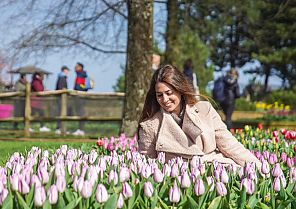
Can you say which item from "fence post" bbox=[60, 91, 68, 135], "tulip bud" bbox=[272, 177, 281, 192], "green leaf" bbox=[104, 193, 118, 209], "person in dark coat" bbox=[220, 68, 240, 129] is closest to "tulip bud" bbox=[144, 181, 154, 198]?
"green leaf" bbox=[104, 193, 118, 209]

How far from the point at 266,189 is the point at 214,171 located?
363mm

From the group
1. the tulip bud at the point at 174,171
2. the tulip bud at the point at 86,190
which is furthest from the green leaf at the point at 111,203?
the tulip bud at the point at 174,171

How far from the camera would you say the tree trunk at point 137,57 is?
11.8 m

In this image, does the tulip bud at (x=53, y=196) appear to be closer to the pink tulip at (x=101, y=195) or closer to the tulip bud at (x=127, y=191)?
the pink tulip at (x=101, y=195)

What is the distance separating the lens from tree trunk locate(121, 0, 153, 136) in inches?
464

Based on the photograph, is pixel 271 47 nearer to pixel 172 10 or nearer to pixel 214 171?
pixel 172 10

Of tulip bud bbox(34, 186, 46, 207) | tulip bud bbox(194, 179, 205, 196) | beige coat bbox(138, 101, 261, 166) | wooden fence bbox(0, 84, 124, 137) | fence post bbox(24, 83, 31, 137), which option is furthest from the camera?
wooden fence bbox(0, 84, 124, 137)

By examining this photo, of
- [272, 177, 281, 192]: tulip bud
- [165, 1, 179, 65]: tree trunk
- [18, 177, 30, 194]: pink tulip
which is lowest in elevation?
[272, 177, 281, 192]: tulip bud

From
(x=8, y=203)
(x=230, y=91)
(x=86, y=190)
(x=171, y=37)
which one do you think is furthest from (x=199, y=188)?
(x=171, y=37)

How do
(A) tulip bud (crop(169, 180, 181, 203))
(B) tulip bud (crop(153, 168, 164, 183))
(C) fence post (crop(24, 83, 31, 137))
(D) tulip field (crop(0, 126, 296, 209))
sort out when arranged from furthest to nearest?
(C) fence post (crop(24, 83, 31, 137)), (B) tulip bud (crop(153, 168, 164, 183)), (A) tulip bud (crop(169, 180, 181, 203)), (D) tulip field (crop(0, 126, 296, 209))

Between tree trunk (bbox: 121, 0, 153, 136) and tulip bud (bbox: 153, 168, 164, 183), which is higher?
tree trunk (bbox: 121, 0, 153, 136)

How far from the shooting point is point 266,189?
343 centimetres

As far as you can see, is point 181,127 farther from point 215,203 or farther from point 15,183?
point 15,183

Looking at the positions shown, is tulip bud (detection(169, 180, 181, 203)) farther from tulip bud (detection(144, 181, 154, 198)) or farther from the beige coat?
the beige coat
